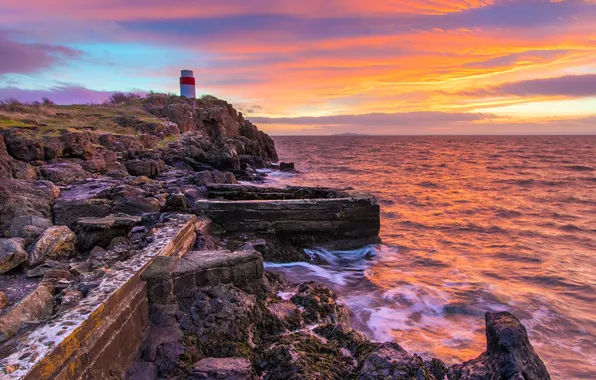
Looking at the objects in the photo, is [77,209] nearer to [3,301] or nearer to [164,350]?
[3,301]

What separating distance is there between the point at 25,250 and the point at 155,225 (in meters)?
1.67

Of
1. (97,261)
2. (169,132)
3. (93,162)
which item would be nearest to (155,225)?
(97,261)

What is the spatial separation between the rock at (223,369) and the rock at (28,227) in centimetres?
326

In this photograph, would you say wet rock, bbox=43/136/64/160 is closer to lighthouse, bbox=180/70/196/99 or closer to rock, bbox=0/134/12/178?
rock, bbox=0/134/12/178

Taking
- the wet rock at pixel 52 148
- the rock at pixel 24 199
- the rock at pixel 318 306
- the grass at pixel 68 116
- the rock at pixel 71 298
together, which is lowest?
the rock at pixel 318 306

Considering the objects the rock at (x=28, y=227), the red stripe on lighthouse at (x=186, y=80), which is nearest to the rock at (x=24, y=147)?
the rock at (x=28, y=227)

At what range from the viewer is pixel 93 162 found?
11.2 meters

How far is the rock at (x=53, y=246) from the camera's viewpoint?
4746mm

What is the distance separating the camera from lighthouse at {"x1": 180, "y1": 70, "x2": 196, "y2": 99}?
3491cm

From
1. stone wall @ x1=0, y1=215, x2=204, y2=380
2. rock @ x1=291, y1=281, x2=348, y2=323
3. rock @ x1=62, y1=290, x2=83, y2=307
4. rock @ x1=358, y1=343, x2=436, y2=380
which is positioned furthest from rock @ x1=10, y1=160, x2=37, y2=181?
rock @ x1=358, y1=343, x2=436, y2=380

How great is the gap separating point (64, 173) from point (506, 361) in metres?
9.83

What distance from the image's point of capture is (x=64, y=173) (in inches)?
373

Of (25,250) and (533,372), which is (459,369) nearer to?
(533,372)

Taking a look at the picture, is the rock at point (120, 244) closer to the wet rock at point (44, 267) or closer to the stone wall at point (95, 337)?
the wet rock at point (44, 267)
